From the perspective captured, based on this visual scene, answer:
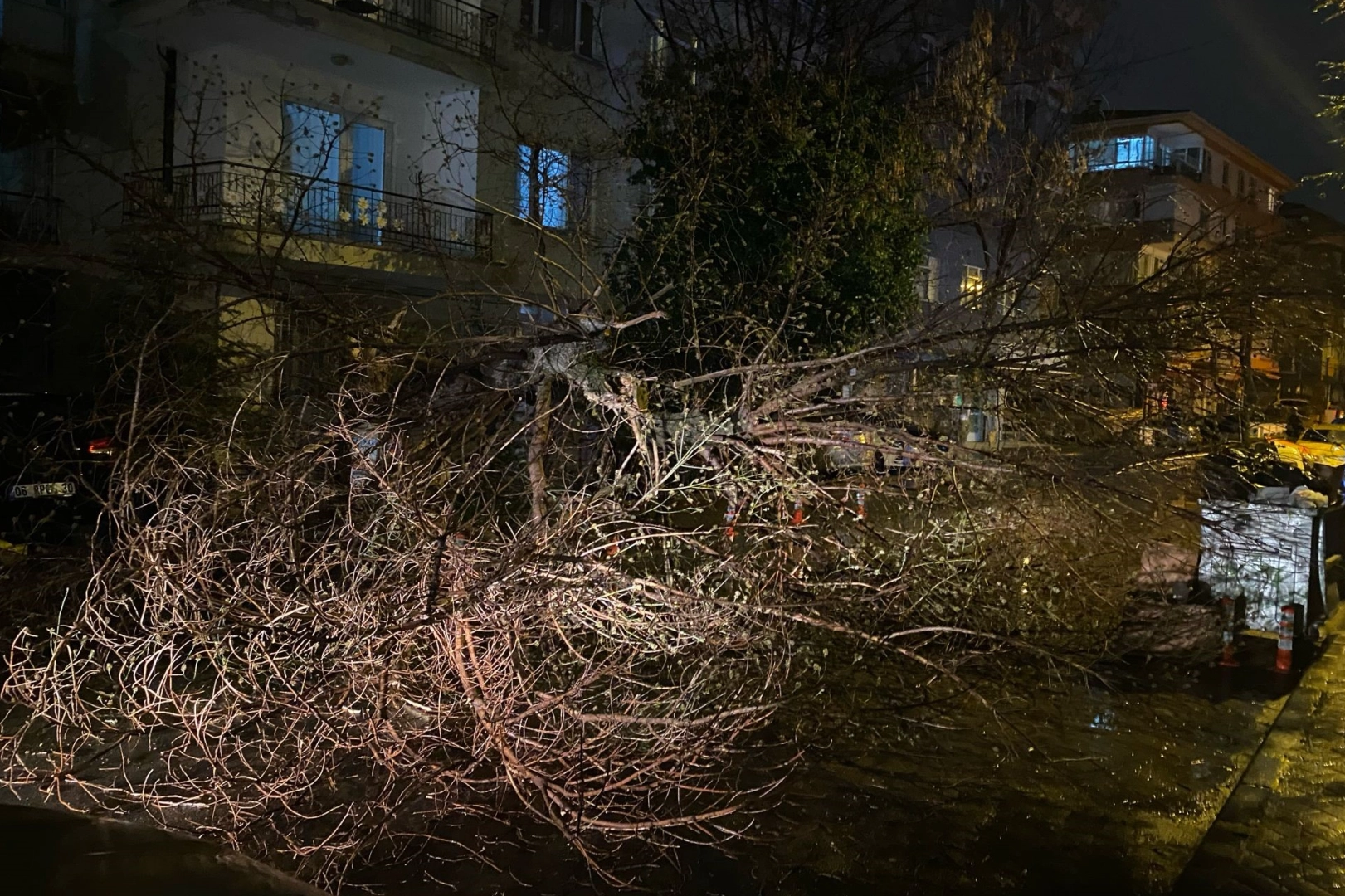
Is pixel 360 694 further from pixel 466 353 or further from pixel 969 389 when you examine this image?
pixel 969 389

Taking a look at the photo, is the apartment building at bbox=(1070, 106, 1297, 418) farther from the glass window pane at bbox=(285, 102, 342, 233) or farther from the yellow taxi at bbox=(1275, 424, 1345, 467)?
the glass window pane at bbox=(285, 102, 342, 233)

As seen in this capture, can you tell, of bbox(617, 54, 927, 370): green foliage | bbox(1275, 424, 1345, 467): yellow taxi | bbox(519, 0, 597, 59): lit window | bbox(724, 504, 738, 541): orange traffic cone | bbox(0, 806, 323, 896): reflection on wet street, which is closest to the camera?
bbox(0, 806, 323, 896): reflection on wet street

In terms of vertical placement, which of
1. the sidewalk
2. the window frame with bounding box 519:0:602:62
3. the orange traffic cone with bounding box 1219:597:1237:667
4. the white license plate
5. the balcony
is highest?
the window frame with bounding box 519:0:602:62

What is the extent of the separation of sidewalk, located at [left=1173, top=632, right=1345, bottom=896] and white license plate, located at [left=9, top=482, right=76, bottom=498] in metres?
8.59

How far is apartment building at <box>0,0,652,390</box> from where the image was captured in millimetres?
12531

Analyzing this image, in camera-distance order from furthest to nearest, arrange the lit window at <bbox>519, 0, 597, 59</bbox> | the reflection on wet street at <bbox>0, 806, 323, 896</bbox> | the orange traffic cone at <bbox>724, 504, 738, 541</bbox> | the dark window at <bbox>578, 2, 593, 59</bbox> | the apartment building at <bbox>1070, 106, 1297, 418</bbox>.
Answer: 1. the dark window at <bbox>578, 2, 593, 59</bbox>
2. the lit window at <bbox>519, 0, 597, 59</bbox>
3. the apartment building at <bbox>1070, 106, 1297, 418</bbox>
4. the orange traffic cone at <bbox>724, 504, 738, 541</bbox>
5. the reflection on wet street at <bbox>0, 806, 323, 896</bbox>

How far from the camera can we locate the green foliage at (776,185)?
10.0m

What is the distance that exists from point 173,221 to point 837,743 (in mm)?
5735

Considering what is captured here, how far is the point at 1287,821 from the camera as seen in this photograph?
5652mm

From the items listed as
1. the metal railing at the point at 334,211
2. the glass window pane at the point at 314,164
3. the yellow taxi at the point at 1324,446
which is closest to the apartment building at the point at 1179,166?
the yellow taxi at the point at 1324,446

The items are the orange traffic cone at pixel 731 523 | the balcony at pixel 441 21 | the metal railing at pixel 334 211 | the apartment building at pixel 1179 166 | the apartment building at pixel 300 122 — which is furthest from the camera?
the apartment building at pixel 1179 166

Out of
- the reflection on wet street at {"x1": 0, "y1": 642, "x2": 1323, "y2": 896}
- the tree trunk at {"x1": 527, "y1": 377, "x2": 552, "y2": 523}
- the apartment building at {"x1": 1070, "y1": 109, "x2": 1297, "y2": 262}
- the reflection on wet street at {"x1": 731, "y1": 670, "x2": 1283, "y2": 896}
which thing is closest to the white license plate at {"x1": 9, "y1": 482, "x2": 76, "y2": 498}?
the tree trunk at {"x1": 527, "y1": 377, "x2": 552, "y2": 523}

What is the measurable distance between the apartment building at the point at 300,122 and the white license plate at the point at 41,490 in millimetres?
3335

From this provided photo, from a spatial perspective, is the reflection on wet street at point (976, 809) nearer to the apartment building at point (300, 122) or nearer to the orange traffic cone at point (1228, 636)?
the orange traffic cone at point (1228, 636)
